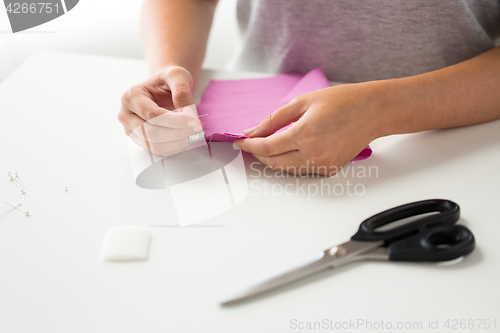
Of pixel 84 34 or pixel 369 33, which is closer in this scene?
pixel 369 33

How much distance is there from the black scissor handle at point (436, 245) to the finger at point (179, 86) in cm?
34

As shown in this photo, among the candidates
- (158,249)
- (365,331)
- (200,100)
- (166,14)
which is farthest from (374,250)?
(166,14)

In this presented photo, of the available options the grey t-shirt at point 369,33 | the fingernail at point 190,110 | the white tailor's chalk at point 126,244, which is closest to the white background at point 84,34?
the grey t-shirt at point 369,33

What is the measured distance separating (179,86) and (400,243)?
362 mm

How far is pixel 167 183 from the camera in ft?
1.66

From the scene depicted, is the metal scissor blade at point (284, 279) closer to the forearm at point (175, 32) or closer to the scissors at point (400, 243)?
the scissors at point (400, 243)

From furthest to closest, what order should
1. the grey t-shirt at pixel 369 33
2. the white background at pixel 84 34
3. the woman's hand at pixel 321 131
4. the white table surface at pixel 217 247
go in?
the white background at pixel 84 34
the grey t-shirt at pixel 369 33
the woman's hand at pixel 321 131
the white table surface at pixel 217 247

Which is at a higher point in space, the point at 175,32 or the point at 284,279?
the point at 175,32

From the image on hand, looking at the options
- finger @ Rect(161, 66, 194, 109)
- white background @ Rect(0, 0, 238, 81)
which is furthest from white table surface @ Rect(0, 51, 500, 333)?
white background @ Rect(0, 0, 238, 81)

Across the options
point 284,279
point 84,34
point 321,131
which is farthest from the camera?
point 84,34

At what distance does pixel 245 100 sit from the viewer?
2.19 ft

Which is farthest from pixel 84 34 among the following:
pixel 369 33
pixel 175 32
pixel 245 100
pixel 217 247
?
pixel 217 247

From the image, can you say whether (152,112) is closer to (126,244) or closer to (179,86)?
(179,86)

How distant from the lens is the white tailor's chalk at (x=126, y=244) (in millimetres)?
393
